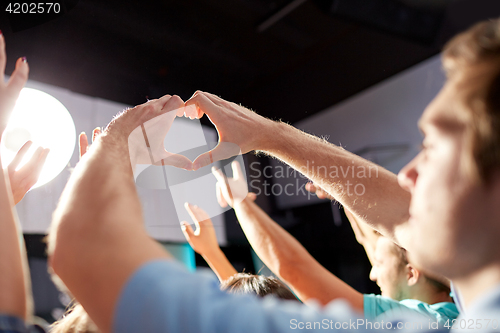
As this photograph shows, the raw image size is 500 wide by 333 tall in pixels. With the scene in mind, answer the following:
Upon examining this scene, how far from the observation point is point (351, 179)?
0.67 metres

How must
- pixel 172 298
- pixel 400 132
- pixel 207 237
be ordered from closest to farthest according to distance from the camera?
pixel 172 298
pixel 207 237
pixel 400 132

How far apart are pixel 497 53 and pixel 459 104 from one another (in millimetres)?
65

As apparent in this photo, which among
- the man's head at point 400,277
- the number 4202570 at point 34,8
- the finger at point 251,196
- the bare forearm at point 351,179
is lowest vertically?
the man's head at point 400,277

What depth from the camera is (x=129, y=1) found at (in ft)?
2.67

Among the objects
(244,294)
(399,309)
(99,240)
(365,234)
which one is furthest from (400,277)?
(99,240)

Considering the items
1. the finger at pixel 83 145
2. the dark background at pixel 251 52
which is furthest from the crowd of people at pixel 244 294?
the dark background at pixel 251 52

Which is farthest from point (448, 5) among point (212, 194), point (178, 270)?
point (178, 270)

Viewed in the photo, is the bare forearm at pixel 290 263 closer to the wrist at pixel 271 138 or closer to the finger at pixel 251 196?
the finger at pixel 251 196

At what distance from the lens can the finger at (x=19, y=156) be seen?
2.27 ft

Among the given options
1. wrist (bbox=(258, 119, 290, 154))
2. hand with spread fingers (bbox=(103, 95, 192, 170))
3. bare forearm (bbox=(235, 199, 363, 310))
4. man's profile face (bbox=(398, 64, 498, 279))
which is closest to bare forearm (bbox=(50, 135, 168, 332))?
hand with spread fingers (bbox=(103, 95, 192, 170))

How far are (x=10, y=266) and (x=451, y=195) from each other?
0.41 metres

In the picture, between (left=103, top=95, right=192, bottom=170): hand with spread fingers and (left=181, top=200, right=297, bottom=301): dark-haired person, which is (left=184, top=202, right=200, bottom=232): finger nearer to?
(left=181, top=200, right=297, bottom=301): dark-haired person

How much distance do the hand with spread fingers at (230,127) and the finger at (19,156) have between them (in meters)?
0.35

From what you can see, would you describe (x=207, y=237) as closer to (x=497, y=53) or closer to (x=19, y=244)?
(x=19, y=244)
